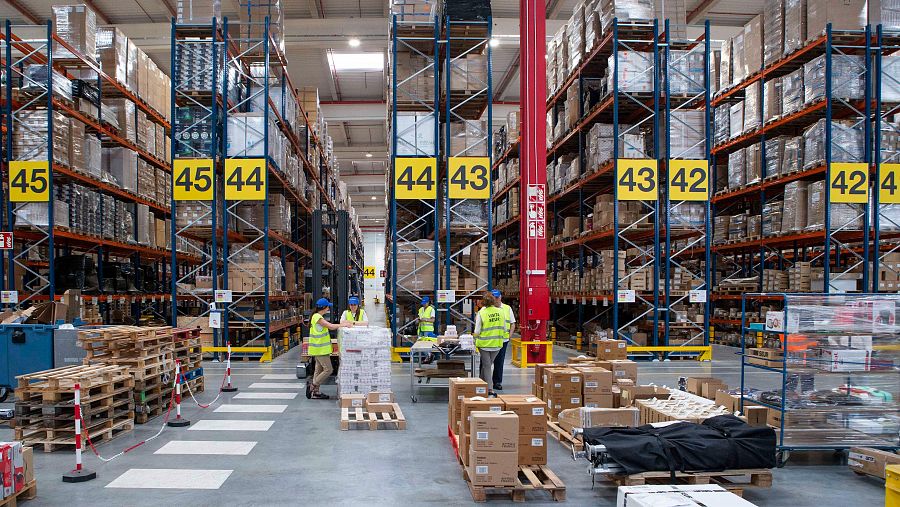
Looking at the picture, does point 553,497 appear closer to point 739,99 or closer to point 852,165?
point 852,165

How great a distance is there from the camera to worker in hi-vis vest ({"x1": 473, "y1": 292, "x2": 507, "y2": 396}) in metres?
9.62

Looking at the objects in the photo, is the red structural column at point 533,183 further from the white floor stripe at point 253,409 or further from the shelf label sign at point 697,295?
the white floor stripe at point 253,409

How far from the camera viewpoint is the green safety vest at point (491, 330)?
31.5 ft

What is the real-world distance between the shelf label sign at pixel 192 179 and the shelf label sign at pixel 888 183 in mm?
14570

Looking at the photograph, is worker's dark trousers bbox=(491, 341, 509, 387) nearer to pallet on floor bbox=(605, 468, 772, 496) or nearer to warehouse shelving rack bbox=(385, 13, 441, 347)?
warehouse shelving rack bbox=(385, 13, 441, 347)

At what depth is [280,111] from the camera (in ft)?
52.2

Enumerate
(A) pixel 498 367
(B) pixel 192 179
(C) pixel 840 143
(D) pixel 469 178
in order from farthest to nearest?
1. (D) pixel 469 178
2. (B) pixel 192 179
3. (C) pixel 840 143
4. (A) pixel 498 367

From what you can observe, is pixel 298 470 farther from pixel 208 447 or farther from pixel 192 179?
pixel 192 179

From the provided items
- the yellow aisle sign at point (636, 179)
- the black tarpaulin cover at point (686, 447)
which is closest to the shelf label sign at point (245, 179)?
the yellow aisle sign at point (636, 179)

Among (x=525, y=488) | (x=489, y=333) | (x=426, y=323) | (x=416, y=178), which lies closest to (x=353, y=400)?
(x=489, y=333)

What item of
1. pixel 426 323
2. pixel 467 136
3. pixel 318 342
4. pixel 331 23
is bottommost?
pixel 426 323

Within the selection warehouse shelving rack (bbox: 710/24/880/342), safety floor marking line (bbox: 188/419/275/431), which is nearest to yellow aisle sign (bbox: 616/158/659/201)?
warehouse shelving rack (bbox: 710/24/880/342)

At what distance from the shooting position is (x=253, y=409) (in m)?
8.89

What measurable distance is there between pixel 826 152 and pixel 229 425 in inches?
509
